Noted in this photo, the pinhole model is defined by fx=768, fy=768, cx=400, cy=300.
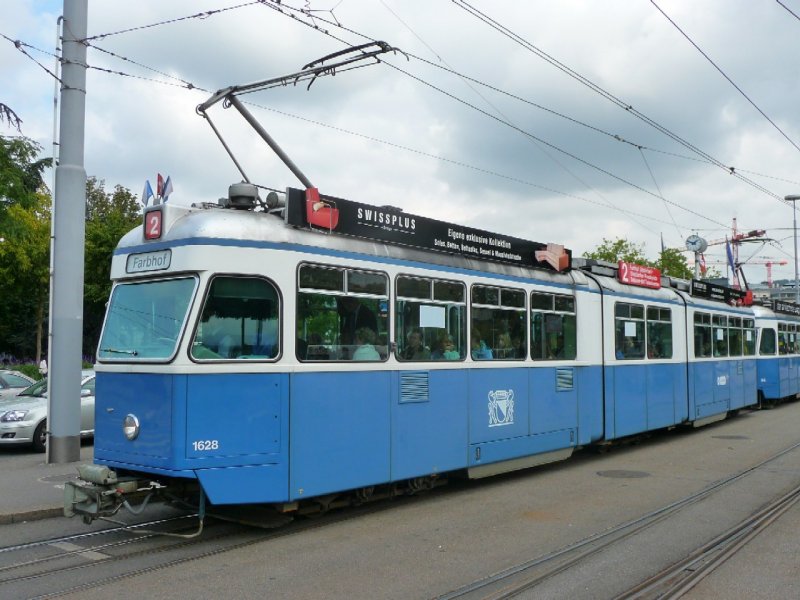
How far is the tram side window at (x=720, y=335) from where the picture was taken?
18062mm

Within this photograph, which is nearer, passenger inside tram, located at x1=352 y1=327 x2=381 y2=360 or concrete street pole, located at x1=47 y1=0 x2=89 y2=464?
passenger inside tram, located at x1=352 y1=327 x2=381 y2=360

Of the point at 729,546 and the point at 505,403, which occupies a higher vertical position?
the point at 505,403

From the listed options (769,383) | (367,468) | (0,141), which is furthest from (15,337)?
(367,468)

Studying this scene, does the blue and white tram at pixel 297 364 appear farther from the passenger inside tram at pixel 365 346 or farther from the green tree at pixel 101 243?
the green tree at pixel 101 243

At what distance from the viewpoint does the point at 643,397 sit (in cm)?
1425

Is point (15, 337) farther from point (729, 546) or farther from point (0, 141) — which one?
point (729, 546)

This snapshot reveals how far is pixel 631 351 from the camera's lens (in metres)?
13.9

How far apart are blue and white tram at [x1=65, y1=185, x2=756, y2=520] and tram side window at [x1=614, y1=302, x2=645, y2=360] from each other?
3158mm

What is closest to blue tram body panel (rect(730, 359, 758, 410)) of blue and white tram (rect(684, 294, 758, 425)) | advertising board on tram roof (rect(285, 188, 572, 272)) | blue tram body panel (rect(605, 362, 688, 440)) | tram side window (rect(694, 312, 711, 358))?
blue and white tram (rect(684, 294, 758, 425))

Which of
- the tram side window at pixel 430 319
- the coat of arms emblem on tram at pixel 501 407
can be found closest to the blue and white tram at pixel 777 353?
the coat of arms emblem on tram at pixel 501 407

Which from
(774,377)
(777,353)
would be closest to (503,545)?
(774,377)

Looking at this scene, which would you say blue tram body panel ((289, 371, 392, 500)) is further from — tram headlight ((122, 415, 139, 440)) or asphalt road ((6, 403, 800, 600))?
tram headlight ((122, 415, 139, 440))

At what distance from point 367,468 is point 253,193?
314 centimetres

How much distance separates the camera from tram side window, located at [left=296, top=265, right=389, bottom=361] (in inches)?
299
